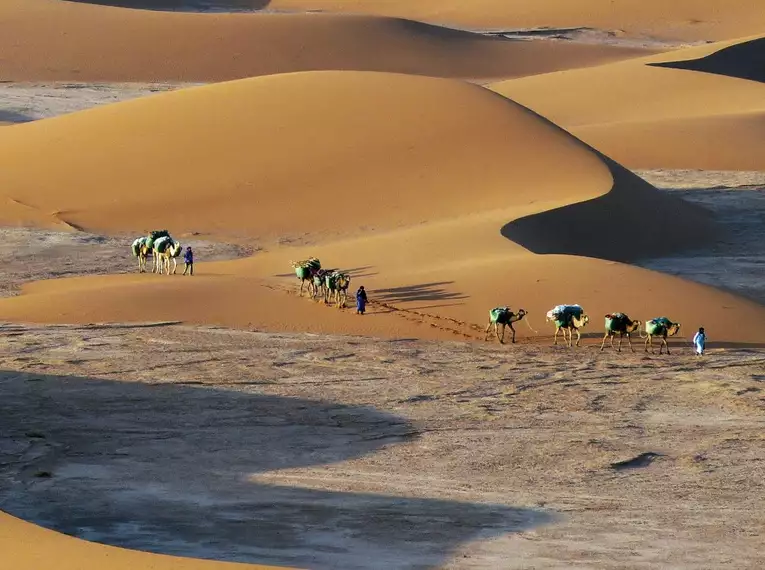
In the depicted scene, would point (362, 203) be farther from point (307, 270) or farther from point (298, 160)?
point (307, 270)

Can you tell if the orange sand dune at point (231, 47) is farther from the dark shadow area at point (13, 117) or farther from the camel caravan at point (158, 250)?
the camel caravan at point (158, 250)

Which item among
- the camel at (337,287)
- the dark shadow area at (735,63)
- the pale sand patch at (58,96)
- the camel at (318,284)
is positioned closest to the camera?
the camel at (337,287)

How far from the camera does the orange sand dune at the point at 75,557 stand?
10.7m

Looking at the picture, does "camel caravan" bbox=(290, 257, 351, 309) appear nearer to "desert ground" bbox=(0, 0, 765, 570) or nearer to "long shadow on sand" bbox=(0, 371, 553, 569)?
"desert ground" bbox=(0, 0, 765, 570)

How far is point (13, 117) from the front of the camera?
47062 mm

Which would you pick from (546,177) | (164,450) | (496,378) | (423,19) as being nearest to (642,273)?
(496,378)

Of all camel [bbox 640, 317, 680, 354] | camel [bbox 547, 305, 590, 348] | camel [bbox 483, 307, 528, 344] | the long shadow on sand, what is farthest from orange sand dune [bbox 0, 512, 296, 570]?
camel [bbox 640, 317, 680, 354]

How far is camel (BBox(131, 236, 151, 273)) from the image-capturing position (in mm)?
25516

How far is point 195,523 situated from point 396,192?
1780 centimetres

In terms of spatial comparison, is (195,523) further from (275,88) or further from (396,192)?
(275,88)

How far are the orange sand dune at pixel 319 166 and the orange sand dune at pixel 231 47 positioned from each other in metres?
24.8

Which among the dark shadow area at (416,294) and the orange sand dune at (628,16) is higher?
the orange sand dune at (628,16)

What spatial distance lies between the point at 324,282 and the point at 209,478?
793 cm

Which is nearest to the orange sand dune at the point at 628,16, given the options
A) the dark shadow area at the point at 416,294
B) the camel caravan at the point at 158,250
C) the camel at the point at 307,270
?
the camel caravan at the point at 158,250
